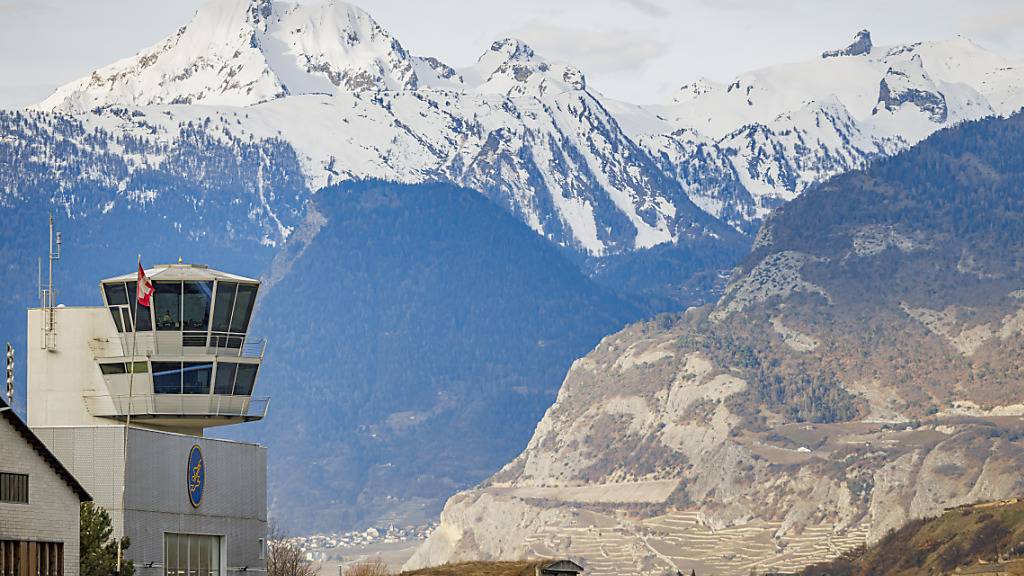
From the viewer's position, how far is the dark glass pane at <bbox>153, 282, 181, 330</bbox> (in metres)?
119

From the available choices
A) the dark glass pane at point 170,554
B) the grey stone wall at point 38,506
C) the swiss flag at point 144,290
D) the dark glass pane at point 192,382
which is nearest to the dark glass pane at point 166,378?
the dark glass pane at point 192,382

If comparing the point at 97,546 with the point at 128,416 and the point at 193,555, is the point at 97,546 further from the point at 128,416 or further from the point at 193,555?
the point at 193,555

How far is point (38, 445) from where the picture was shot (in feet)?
289

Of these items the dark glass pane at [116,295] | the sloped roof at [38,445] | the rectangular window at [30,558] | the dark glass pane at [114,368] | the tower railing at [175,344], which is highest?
the dark glass pane at [116,295]

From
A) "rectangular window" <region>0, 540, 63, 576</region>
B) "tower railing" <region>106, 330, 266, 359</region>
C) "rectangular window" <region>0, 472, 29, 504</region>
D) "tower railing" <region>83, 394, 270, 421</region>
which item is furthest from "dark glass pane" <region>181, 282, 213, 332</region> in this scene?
"rectangular window" <region>0, 472, 29, 504</region>

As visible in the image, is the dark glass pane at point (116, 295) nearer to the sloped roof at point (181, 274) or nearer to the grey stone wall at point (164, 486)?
the sloped roof at point (181, 274)

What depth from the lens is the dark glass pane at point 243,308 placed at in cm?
12050

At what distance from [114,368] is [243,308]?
720 cm

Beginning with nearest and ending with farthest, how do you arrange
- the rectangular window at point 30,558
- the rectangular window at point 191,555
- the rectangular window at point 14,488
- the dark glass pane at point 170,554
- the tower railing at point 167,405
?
the rectangular window at point 30,558 → the rectangular window at point 14,488 → the dark glass pane at point 170,554 → the rectangular window at point 191,555 → the tower railing at point 167,405

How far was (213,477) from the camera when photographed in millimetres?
119750

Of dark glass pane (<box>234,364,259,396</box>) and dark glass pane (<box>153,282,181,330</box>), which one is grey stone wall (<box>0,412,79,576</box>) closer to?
dark glass pane (<box>153,282,181,330</box>)

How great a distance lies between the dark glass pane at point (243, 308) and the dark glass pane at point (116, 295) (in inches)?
217

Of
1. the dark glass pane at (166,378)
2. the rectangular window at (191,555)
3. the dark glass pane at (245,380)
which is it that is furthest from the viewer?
the dark glass pane at (245,380)

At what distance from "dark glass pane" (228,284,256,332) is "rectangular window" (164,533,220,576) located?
1074cm
